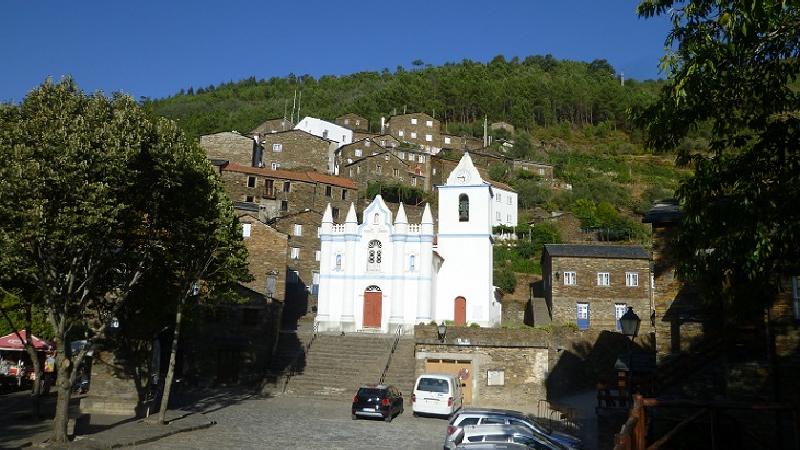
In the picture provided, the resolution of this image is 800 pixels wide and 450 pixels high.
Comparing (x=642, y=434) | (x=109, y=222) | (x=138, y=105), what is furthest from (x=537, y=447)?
(x=138, y=105)

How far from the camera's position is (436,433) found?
2242cm

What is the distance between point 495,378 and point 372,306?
13772 millimetres

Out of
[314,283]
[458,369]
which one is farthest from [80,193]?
[314,283]

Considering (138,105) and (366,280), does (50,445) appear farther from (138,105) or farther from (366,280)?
(366,280)

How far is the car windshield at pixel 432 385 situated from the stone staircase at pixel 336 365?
17.0 ft

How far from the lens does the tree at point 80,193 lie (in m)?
15.5

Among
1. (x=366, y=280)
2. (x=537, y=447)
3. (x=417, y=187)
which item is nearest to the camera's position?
(x=537, y=447)

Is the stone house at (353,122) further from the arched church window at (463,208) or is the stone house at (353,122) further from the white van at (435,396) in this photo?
the white van at (435,396)

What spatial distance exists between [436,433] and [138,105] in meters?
14.5

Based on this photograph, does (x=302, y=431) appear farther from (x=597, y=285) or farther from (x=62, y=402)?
(x=597, y=285)

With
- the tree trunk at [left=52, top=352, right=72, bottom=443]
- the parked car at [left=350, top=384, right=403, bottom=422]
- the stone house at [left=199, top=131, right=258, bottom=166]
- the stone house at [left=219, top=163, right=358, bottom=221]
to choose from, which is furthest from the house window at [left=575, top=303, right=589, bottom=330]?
the stone house at [left=199, top=131, right=258, bottom=166]

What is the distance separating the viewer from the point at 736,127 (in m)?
11.8

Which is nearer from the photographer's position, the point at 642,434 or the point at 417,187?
the point at 642,434

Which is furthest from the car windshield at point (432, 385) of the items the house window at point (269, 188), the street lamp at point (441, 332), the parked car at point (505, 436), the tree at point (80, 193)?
the house window at point (269, 188)
